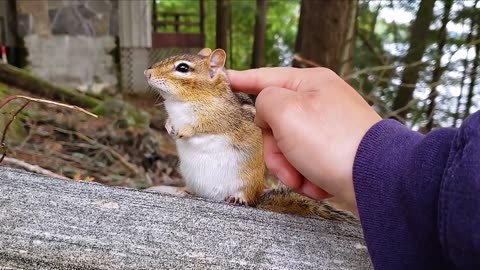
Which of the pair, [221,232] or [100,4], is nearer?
[221,232]

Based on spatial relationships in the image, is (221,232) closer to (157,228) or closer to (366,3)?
(157,228)

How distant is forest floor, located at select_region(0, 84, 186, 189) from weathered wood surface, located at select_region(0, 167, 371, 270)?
5.86 ft

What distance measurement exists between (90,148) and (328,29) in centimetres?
187

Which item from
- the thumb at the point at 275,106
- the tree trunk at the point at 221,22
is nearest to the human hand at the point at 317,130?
the thumb at the point at 275,106

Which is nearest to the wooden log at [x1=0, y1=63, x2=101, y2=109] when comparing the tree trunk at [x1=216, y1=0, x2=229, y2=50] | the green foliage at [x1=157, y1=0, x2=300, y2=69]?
the green foliage at [x1=157, y1=0, x2=300, y2=69]

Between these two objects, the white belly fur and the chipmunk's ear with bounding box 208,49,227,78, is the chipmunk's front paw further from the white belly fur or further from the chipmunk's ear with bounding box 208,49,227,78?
the chipmunk's ear with bounding box 208,49,227,78

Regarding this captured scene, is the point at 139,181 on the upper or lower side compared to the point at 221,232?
lower

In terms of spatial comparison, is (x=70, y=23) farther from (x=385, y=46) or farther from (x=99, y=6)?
(x=385, y=46)

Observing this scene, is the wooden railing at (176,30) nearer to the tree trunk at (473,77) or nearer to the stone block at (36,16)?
the stone block at (36,16)

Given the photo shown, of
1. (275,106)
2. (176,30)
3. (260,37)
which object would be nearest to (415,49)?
(275,106)

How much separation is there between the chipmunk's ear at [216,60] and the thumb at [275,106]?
1.48 feet

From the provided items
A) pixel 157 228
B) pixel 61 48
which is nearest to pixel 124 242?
pixel 157 228

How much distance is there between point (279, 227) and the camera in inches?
40.7

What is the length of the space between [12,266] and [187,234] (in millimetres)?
282
